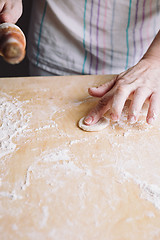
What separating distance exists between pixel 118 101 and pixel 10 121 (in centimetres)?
37

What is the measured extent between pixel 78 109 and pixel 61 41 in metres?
0.52

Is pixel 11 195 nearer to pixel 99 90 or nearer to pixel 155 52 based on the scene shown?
pixel 99 90

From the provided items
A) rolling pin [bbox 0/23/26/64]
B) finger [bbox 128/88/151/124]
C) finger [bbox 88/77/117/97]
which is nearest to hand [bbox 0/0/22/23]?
rolling pin [bbox 0/23/26/64]

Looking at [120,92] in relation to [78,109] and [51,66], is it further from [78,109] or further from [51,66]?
[51,66]

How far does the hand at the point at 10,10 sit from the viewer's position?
804 mm

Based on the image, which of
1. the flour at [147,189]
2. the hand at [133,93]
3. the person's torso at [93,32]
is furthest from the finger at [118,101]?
the person's torso at [93,32]

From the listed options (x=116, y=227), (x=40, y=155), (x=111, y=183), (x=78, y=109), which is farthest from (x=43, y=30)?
(x=116, y=227)

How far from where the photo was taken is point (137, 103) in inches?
31.8

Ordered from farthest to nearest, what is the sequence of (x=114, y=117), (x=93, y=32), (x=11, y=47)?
(x=93, y=32) → (x=114, y=117) → (x=11, y=47)

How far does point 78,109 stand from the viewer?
898mm

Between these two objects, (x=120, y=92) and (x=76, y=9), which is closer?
(x=120, y=92)

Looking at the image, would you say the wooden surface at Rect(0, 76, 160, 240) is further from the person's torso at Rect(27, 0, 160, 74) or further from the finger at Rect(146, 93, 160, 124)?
the person's torso at Rect(27, 0, 160, 74)

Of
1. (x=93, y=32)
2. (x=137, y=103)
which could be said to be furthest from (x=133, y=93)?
(x=93, y=32)

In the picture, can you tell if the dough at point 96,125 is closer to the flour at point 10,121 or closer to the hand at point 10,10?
the flour at point 10,121
